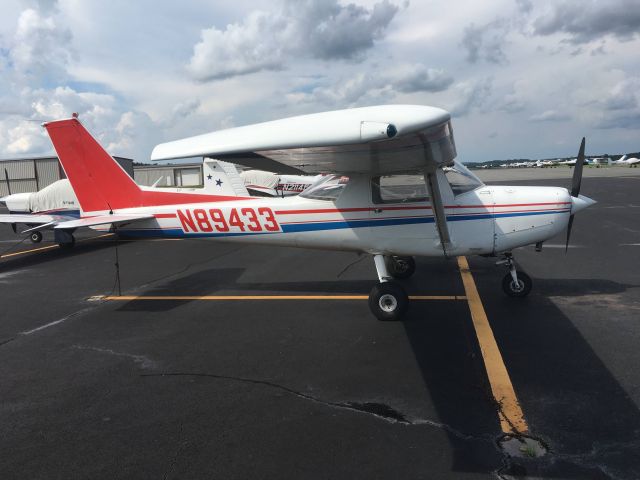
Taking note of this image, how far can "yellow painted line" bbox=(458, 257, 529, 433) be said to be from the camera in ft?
9.95

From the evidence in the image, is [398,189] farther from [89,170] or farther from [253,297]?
[89,170]

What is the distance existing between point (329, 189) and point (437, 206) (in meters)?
1.50

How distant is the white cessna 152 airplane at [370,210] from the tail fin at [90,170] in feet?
0.05

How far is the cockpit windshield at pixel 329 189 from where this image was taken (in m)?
5.90

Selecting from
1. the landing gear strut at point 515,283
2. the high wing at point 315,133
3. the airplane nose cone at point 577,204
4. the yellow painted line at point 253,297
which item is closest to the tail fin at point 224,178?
the yellow painted line at point 253,297

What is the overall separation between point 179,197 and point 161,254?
4.98 metres

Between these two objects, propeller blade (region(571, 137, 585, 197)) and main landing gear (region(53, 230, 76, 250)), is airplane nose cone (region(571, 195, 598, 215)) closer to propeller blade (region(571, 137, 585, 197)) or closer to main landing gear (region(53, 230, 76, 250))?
propeller blade (region(571, 137, 585, 197))

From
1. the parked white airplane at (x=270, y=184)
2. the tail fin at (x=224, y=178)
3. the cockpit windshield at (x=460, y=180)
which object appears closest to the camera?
the cockpit windshield at (x=460, y=180)

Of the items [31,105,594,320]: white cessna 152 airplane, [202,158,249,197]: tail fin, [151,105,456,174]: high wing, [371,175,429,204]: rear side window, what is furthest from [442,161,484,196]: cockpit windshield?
[202,158,249,197]: tail fin

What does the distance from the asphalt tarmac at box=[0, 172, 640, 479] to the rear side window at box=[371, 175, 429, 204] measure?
1.45m

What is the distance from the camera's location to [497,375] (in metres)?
3.75

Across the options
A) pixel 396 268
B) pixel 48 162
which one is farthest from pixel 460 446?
pixel 48 162

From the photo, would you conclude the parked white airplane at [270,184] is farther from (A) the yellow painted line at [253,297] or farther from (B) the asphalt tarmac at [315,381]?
(A) the yellow painted line at [253,297]

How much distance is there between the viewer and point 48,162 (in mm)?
33406
